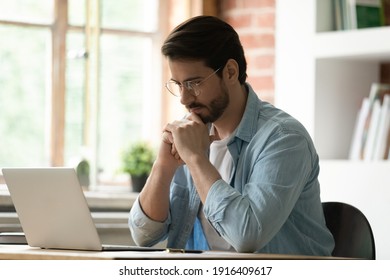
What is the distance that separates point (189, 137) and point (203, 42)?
277 millimetres

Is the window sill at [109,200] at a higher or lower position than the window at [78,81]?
lower

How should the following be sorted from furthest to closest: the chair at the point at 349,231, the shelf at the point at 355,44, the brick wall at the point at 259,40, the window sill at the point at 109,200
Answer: the brick wall at the point at 259,40
the window sill at the point at 109,200
the shelf at the point at 355,44
the chair at the point at 349,231

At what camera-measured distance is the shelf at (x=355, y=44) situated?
Answer: 11.1ft

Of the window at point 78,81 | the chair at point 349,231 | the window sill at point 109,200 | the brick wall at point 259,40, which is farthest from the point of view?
the brick wall at point 259,40

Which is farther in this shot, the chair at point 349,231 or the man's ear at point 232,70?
the man's ear at point 232,70

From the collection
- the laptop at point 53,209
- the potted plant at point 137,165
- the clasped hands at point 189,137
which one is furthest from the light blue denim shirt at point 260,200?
the potted plant at point 137,165

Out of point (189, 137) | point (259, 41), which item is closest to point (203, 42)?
point (189, 137)

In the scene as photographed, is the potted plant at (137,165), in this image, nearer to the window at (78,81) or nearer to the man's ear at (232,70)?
the window at (78,81)

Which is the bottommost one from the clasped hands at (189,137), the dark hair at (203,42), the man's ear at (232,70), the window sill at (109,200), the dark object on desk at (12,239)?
the window sill at (109,200)

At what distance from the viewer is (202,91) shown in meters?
2.47

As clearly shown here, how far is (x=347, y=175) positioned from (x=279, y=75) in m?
0.58

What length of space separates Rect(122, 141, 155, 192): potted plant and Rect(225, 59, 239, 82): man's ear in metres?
1.43

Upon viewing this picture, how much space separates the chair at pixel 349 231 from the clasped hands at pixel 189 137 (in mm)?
424
